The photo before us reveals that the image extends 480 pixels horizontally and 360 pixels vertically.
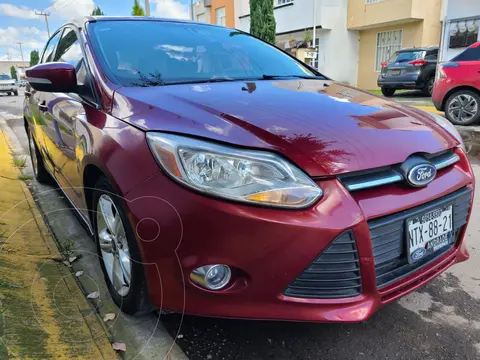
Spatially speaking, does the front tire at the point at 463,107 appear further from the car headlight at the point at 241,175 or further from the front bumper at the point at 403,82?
the car headlight at the point at 241,175

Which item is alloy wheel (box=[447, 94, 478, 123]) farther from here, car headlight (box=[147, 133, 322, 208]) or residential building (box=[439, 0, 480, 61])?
car headlight (box=[147, 133, 322, 208])

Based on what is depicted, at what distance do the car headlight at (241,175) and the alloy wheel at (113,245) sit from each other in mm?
512

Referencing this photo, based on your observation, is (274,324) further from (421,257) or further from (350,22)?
(350,22)

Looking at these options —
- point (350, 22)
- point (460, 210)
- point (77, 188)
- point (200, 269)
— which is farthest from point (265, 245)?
point (350, 22)

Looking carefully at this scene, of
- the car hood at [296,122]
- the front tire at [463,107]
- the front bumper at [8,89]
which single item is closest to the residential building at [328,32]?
the front tire at [463,107]

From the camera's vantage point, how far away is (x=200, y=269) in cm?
157

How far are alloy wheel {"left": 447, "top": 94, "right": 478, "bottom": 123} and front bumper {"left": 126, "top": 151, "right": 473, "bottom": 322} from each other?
238 inches

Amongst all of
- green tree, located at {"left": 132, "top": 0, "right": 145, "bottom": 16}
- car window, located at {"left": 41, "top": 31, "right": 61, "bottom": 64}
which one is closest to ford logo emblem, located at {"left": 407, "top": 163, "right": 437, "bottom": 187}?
car window, located at {"left": 41, "top": 31, "right": 61, "bottom": 64}

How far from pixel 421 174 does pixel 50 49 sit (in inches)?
138

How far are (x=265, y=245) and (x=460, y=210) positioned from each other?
1073mm

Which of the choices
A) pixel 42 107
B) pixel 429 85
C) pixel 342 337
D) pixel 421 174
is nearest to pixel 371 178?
pixel 421 174

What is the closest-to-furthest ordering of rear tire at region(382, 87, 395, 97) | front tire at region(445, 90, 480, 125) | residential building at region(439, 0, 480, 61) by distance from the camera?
front tire at region(445, 90, 480, 125)
residential building at region(439, 0, 480, 61)
rear tire at region(382, 87, 395, 97)

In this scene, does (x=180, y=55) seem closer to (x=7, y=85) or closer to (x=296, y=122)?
(x=296, y=122)

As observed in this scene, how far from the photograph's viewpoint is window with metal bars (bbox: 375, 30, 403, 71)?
1747cm
